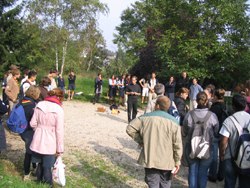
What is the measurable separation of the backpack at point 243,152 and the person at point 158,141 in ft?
3.19

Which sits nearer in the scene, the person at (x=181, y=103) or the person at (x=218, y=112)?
the person at (x=218, y=112)

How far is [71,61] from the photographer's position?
22281mm

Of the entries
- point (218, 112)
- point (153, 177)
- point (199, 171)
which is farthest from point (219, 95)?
point (153, 177)

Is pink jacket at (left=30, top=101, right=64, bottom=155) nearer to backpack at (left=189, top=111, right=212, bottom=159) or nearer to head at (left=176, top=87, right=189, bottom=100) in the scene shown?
backpack at (left=189, top=111, right=212, bottom=159)

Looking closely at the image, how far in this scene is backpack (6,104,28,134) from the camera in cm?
389

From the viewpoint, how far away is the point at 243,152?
322cm

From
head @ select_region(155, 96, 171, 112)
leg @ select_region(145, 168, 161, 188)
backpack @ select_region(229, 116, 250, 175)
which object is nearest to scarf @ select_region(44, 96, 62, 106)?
head @ select_region(155, 96, 171, 112)

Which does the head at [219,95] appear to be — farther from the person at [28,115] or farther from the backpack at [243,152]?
the person at [28,115]

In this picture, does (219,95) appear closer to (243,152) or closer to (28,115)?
(243,152)

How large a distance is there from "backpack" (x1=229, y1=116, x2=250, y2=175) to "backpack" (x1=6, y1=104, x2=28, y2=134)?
3.68m

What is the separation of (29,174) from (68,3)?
18320 mm

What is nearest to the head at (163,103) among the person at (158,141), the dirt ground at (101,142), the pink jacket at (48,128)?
the person at (158,141)

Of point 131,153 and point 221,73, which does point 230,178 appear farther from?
point 221,73

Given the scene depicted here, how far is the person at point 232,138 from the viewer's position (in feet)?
11.0
